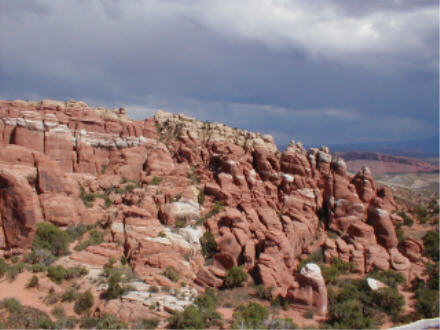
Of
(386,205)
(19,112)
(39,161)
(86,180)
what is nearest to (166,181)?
(86,180)

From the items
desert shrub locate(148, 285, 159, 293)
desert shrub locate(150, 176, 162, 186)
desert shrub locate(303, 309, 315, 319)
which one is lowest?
desert shrub locate(303, 309, 315, 319)

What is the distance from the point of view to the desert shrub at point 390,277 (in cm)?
2916

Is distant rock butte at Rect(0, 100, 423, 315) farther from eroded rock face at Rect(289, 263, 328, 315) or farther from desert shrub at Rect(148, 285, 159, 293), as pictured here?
desert shrub at Rect(148, 285, 159, 293)

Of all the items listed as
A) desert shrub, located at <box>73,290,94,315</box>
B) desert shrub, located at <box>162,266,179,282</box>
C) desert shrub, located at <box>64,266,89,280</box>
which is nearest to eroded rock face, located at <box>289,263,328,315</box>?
desert shrub, located at <box>162,266,179,282</box>

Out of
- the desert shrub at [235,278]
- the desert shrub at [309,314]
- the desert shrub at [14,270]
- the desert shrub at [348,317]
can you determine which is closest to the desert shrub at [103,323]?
the desert shrub at [14,270]

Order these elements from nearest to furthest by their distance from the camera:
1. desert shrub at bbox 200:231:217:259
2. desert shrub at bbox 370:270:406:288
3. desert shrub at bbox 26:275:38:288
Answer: desert shrub at bbox 26:275:38:288, desert shrub at bbox 370:270:406:288, desert shrub at bbox 200:231:217:259

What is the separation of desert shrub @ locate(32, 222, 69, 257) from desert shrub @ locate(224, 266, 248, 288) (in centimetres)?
1367

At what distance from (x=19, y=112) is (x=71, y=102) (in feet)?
27.8

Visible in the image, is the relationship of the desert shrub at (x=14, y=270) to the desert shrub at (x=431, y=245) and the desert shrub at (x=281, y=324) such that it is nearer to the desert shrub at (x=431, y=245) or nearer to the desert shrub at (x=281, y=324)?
the desert shrub at (x=281, y=324)

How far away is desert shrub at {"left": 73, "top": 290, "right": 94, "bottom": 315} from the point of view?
21.2 meters

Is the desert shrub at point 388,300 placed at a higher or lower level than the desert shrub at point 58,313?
lower

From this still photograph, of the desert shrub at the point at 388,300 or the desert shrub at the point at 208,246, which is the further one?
the desert shrub at the point at 208,246

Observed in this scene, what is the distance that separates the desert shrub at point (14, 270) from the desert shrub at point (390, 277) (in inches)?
1168

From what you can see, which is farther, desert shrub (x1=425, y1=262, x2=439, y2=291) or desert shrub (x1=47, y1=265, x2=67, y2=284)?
desert shrub (x1=425, y1=262, x2=439, y2=291)
